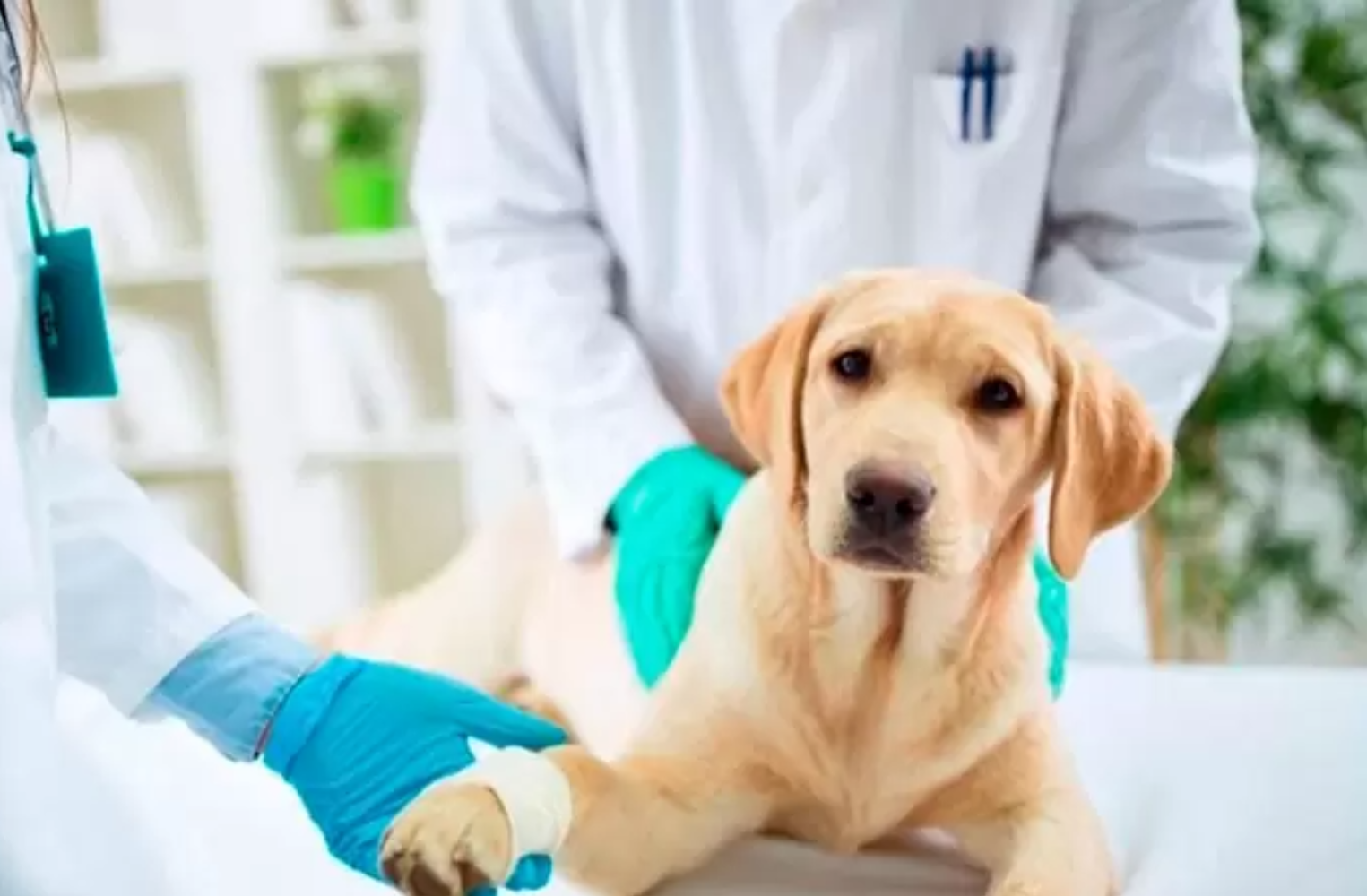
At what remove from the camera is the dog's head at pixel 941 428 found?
565 mm

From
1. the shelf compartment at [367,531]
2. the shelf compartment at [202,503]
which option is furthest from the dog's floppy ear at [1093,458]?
the shelf compartment at [202,503]

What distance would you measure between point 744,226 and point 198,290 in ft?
2.03

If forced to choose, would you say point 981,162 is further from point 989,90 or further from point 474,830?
point 474,830

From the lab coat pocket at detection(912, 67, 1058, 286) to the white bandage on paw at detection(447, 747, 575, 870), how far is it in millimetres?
325

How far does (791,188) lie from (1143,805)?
320 millimetres

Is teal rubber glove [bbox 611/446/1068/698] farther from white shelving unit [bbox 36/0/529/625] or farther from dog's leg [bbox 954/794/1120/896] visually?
white shelving unit [bbox 36/0/529/625]

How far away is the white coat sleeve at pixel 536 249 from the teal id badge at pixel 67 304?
0.90 ft

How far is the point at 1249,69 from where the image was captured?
1.14 metres

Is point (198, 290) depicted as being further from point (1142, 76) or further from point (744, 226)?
point (1142, 76)

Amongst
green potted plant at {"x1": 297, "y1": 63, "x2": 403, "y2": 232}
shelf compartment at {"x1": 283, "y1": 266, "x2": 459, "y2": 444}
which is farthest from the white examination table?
green potted plant at {"x1": 297, "y1": 63, "x2": 403, "y2": 232}

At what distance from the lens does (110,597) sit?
1.87 feet

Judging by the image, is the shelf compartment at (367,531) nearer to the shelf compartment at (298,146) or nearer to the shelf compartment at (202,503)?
the shelf compartment at (202,503)

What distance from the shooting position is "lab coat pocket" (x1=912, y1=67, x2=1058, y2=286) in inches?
28.8

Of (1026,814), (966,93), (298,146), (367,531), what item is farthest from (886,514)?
A: (298,146)
